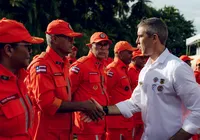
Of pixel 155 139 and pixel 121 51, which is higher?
pixel 121 51

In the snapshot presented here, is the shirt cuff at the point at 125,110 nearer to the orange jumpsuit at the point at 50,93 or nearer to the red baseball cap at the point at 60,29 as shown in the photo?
the orange jumpsuit at the point at 50,93

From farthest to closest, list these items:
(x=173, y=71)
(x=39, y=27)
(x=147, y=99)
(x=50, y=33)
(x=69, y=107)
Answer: (x=39, y=27) → (x=50, y=33) → (x=69, y=107) → (x=147, y=99) → (x=173, y=71)

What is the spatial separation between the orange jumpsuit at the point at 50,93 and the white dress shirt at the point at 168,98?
1108 millimetres

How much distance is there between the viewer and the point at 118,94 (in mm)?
7141

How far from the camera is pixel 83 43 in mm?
17250

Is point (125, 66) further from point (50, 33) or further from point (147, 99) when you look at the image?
point (147, 99)

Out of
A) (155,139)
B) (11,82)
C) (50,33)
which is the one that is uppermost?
(50,33)

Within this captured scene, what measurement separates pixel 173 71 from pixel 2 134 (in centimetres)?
158

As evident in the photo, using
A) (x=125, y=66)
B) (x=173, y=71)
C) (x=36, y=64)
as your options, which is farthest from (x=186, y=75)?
(x=125, y=66)

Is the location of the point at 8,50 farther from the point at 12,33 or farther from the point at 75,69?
the point at 75,69

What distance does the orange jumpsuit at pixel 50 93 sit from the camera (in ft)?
14.0

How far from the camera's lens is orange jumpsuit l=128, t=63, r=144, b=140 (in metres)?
7.48

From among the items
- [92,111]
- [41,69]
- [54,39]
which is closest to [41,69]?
[41,69]

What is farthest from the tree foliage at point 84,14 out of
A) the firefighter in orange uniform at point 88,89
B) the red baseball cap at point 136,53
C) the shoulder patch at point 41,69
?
the shoulder patch at point 41,69
